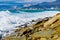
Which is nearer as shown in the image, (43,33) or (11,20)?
(43,33)

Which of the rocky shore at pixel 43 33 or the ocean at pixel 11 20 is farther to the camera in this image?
the ocean at pixel 11 20

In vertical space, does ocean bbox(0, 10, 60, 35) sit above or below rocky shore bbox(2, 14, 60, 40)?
below

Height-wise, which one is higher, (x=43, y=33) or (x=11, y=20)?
(x=43, y=33)

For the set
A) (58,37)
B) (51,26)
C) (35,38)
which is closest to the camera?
(58,37)

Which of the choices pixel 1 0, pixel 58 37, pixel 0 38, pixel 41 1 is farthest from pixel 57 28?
pixel 41 1

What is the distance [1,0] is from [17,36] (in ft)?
168

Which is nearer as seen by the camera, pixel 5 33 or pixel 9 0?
pixel 5 33

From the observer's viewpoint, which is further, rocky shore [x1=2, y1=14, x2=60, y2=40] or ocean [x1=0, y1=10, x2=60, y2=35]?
ocean [x1=0, y1=10, x2=60, y2=35]

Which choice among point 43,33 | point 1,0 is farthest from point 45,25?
point 1,0

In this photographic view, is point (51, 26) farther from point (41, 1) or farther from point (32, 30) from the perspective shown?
point (41, 1)

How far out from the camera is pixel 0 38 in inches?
558

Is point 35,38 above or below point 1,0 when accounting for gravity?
above

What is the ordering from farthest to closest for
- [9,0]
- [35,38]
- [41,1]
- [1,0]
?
[41,1] → [9,0] → [1,0] → [35,38]

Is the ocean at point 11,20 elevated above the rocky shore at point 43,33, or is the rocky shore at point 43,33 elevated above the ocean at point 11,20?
the rocky shore at point 43,33
